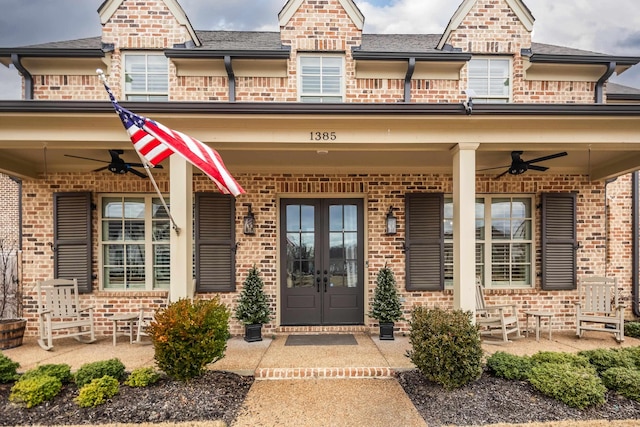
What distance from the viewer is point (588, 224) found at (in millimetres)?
6102

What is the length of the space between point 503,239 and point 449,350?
134 inches

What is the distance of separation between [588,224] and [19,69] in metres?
10.2

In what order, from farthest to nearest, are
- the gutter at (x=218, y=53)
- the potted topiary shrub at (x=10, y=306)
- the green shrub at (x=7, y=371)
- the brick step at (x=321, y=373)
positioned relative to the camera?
the gutter at (x=218, y=53) → the potted topiary shrub at (x=10, y=306) → the brick step at (x=321, y=373) → the green shrub at (x=7, y=371)

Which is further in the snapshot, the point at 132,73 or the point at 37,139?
the point at 132,73

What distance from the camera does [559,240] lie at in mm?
5988

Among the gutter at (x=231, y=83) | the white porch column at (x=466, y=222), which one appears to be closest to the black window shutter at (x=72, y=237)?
the gutter at (x=231, y=83)

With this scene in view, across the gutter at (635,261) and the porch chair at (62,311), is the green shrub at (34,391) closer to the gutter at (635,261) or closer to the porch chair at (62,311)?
the porch chair at (62,311)

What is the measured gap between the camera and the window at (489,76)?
6.11 metres

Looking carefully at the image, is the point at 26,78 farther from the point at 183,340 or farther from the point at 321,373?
the point at 321,373

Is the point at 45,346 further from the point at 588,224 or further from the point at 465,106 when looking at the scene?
the point at 588,224

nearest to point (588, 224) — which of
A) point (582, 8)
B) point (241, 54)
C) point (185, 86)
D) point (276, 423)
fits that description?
point (276, 423)

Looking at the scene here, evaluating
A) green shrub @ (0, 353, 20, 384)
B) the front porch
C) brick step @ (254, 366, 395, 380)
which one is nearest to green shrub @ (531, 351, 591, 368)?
the front porch

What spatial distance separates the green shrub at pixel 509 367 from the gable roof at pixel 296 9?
558 cm

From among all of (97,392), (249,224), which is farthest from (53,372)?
(249,224)
